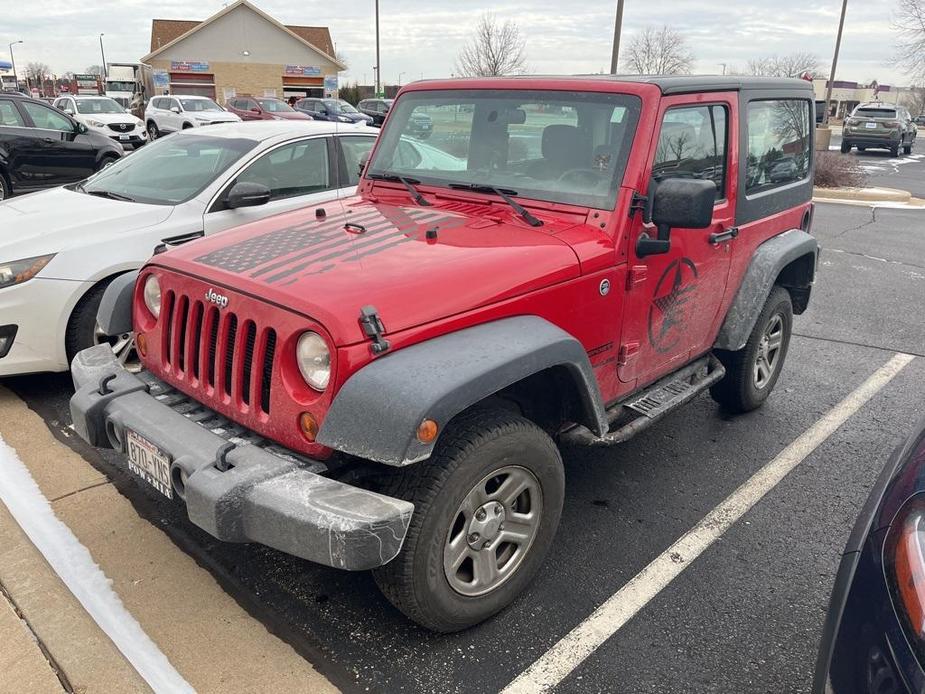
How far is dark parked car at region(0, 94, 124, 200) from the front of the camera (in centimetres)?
1088

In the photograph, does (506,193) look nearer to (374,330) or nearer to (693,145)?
(693,145)

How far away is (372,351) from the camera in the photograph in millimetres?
2320

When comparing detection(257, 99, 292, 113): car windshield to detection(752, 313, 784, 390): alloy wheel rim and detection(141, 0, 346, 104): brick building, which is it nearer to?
detection(141, 0, 346, 104): brick building

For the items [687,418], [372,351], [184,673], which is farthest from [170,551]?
[687,418]

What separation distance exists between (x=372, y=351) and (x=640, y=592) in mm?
1546

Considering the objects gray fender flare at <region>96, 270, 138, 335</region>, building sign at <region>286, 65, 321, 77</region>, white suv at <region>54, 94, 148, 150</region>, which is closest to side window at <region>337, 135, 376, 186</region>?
gray fender flare at <region>96, 270, 138, 335</region>

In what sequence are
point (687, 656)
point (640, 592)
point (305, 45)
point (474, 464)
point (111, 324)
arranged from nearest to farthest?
point (474, 464)
point (687, 656)
point (640, 592)
point (111, 324)
point (305, 45)

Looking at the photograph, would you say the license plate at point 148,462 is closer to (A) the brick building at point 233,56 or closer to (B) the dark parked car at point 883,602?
(B) the dark parked car at point 883,602

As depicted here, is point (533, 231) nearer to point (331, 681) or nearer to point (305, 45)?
point (331, 681)

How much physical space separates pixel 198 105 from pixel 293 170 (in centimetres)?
2342

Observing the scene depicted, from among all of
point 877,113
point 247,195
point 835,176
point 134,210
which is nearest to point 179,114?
point 835,176

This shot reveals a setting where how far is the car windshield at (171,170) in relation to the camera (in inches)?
204

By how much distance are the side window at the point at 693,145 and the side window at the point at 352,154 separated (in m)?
2.95

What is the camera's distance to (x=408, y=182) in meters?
3.71
